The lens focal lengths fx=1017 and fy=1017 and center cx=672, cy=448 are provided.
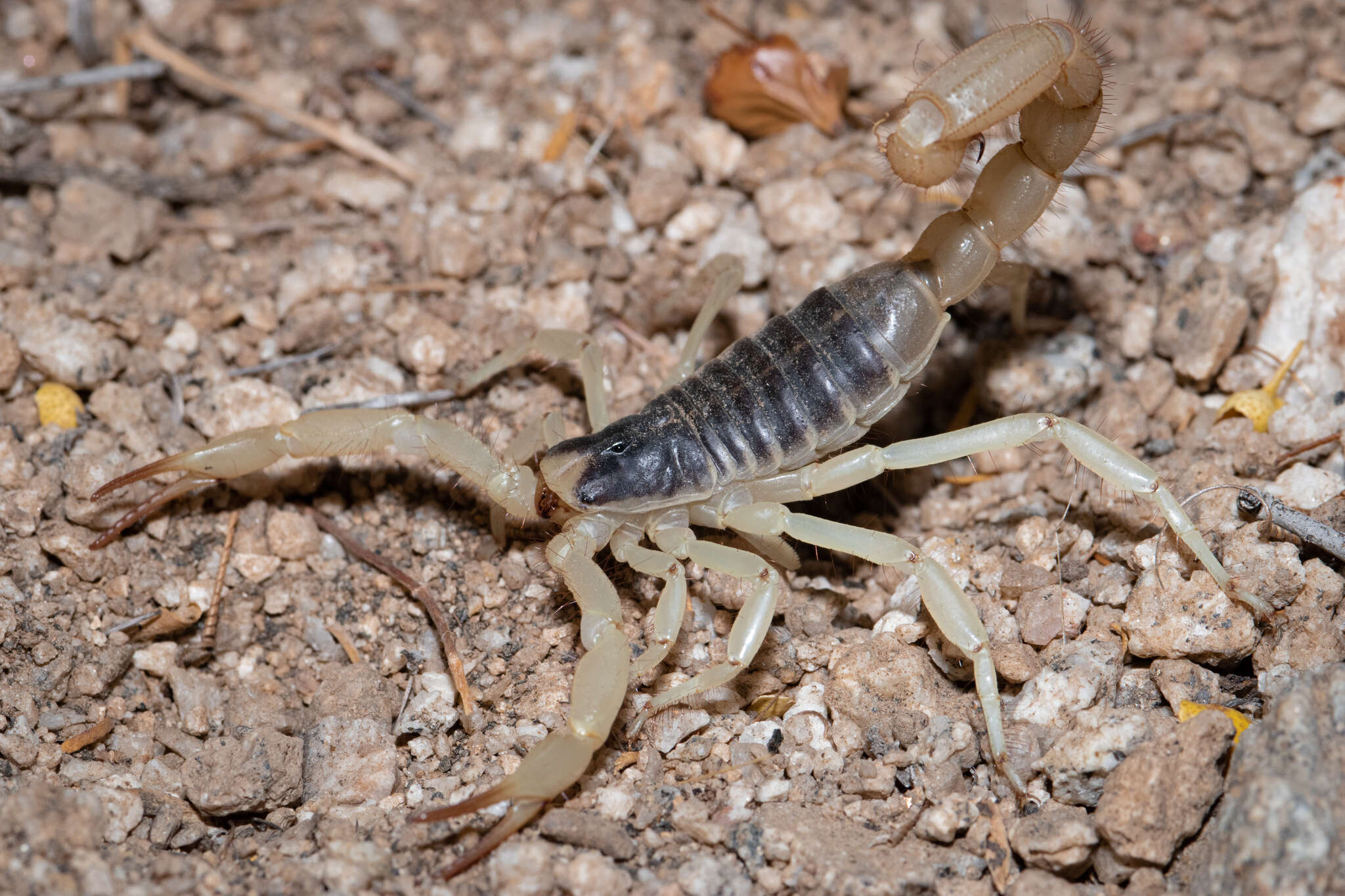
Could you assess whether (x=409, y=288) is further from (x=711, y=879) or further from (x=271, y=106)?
(x=711, y=879)

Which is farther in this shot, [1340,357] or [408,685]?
[1340,357]

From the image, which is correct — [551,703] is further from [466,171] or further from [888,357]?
[466,171]

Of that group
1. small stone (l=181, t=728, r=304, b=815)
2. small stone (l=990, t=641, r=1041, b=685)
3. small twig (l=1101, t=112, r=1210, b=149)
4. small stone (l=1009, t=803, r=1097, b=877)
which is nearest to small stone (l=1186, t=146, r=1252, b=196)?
small twig (l=1101, t=112, r=1210, b=149)

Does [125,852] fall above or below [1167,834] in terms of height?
below

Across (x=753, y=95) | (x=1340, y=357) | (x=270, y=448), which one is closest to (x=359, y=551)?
(x=270, y=448)

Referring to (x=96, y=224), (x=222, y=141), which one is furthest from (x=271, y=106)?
(x=96, y=224)

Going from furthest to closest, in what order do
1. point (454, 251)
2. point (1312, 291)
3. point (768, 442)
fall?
point (454, 251)
point (1312, 291)
point (768, 442)
